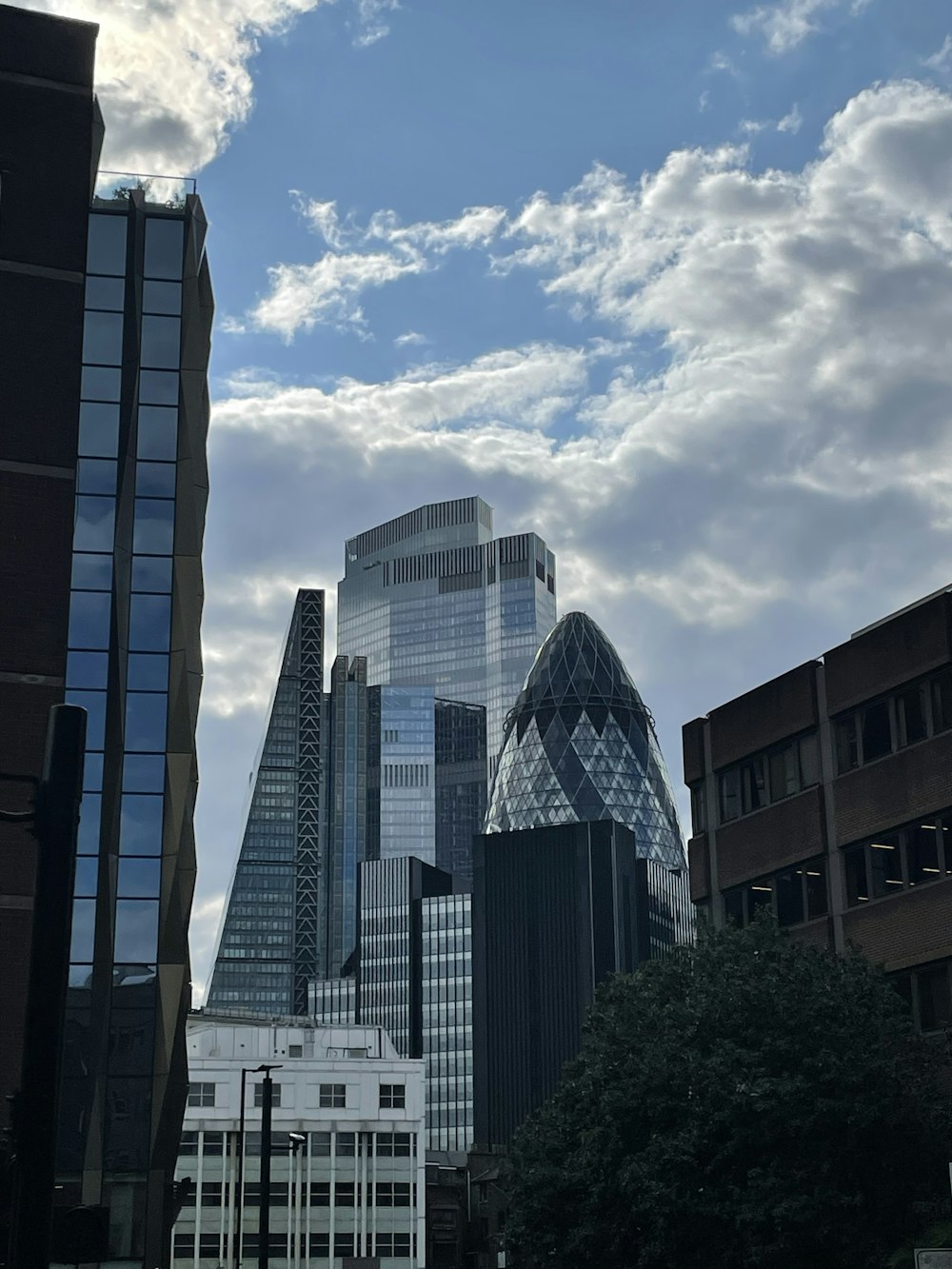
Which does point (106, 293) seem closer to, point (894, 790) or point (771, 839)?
point (771, 839)

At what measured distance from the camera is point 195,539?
210 ft

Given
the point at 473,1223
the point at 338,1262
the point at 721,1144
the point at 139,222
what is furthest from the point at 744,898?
A: the point at 473,1223

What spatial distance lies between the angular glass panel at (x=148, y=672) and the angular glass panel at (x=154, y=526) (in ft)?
13.3

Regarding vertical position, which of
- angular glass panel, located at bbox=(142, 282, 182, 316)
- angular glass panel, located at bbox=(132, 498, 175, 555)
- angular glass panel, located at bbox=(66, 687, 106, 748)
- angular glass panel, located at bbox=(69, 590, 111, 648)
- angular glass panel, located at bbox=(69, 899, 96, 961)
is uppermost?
angular glass panel, located at bbox=(142, 282, 182, 316)

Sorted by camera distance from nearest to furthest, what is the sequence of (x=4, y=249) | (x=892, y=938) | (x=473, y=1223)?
(x=4, y=249) → (x=892, y=938) → (x=473, y=1223)

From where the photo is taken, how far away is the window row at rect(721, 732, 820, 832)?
52.5m

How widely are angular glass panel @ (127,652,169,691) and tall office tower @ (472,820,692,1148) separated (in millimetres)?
125822

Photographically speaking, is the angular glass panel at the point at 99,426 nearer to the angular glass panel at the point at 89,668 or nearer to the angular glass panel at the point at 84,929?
the angular glass panel at the point at 89,668

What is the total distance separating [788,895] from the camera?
52.9 m

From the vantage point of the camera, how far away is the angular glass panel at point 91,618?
58844 mm

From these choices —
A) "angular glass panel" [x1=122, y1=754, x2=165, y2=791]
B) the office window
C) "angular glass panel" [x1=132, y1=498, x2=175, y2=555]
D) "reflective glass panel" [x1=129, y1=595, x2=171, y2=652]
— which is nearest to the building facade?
"angular glass panel" [x1=122, y1=754, x2=165, y2=791]

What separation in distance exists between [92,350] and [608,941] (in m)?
137

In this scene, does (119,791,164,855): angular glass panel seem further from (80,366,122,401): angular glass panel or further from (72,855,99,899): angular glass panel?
(80,366,122,401): angular glass panel

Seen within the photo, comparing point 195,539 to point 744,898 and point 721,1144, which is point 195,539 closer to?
point 744,898
